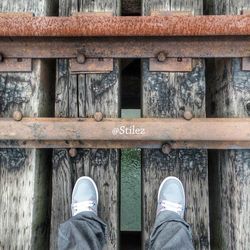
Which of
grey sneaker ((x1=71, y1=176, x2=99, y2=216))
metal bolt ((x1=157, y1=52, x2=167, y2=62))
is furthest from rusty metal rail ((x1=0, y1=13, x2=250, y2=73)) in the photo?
grey sneaker ((x1=71, y1=176, x2=99, y2=216))

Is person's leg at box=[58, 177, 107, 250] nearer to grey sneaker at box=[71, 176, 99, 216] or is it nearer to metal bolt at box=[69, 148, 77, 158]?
grey sneaker at box=[71, 176, 99, 216]

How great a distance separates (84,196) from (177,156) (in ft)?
1.87

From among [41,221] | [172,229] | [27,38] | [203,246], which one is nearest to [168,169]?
[172,229]

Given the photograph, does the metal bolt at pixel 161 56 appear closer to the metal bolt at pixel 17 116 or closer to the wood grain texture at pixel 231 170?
the wood grain texture at pixel 231 170

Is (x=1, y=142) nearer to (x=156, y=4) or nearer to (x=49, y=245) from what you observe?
(x=49, y=245)

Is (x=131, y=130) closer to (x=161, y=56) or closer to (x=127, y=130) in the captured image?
(x=127, y=130)

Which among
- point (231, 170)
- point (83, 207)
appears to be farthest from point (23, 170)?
Result: point (231, 170)

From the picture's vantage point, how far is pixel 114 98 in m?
2.09

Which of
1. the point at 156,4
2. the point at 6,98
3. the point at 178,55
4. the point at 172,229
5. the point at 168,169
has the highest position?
the point at 156,4

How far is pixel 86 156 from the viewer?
208 centimetres

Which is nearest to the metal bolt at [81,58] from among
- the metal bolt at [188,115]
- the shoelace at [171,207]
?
the metal bolt at [188,115]

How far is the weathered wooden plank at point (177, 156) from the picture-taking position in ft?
6.73

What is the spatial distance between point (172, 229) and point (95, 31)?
112 cm

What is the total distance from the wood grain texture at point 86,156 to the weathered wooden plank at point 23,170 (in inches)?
3.9
